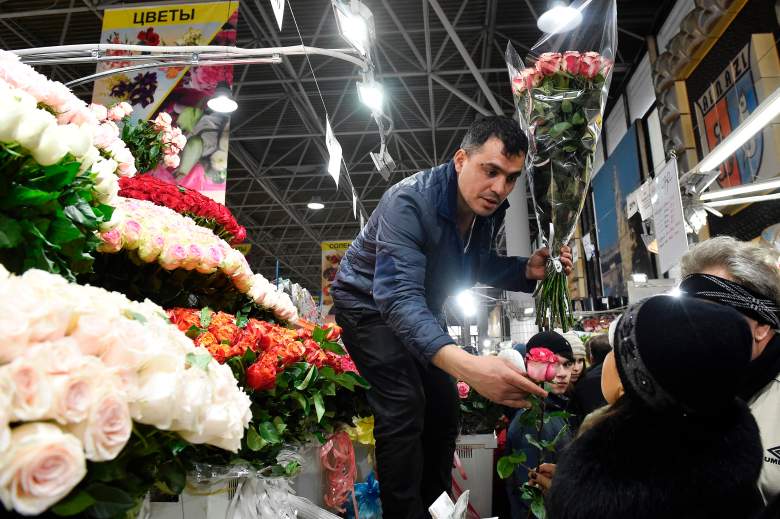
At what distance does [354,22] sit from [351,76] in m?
7.25

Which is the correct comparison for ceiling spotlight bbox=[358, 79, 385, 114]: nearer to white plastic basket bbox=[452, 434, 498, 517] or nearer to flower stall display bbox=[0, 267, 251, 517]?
white plastic basket bbox=[452, 434, 498, 517]

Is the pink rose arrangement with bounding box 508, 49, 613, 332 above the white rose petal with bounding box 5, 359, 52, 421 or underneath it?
above

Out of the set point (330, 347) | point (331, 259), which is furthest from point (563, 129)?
point (331, 259)

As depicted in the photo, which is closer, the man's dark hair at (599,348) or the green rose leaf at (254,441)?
the green rose leaf at (254,441)

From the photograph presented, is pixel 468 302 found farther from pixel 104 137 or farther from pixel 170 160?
pixel 104 137

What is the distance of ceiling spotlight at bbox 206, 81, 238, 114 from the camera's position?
4.20m

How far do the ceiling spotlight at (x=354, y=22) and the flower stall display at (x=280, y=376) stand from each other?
1.37m

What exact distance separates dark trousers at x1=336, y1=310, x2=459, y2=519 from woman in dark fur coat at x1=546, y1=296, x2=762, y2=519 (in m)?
0.78

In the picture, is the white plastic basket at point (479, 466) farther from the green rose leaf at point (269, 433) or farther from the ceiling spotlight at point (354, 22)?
the ceiling spotlight at point (354, 22)

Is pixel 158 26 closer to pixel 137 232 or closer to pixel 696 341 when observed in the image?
pixel 137 232

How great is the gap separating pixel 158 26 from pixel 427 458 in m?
4.21

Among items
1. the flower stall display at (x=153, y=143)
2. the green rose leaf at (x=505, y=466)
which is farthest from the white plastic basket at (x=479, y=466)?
the flower stall display at (x=153, y=143)

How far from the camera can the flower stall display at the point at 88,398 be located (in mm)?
524

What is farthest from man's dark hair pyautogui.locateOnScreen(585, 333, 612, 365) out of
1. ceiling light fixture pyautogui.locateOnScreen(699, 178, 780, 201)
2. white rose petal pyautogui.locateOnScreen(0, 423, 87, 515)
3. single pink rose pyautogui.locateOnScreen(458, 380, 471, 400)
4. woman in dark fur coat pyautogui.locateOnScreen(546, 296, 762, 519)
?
white rose petal pyautogui.locateOnScreen(0, 423, 87, 515)
